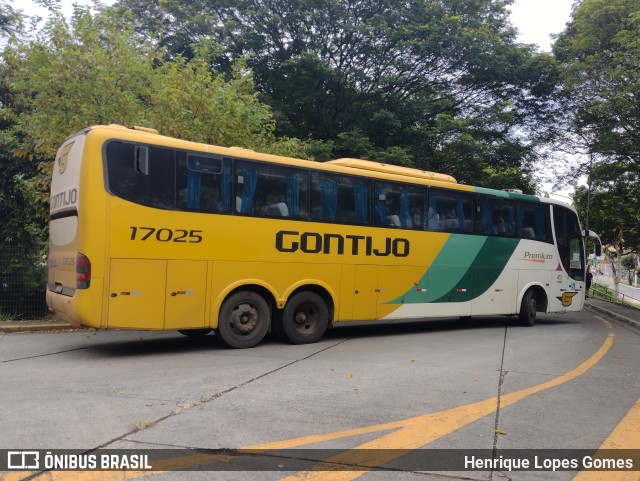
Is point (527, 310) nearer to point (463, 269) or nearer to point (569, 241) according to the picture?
point (569, 241)

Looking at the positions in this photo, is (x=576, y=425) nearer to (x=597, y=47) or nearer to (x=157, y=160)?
(x=157, y=160)

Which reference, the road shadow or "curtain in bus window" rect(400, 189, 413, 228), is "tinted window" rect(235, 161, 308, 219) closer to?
the road shadow

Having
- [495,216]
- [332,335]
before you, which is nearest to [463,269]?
[495,216]

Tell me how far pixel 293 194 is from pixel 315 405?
16.7ft

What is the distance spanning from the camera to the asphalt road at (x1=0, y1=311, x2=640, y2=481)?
168 inches

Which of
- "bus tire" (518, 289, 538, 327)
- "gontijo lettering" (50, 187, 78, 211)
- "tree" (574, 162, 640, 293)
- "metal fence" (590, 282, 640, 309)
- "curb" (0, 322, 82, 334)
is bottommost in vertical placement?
"metal fence" (590, 282, 640, 309)

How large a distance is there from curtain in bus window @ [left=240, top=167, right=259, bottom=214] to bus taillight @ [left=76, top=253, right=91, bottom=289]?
8.45 feet

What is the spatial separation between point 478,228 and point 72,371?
9.21 metres

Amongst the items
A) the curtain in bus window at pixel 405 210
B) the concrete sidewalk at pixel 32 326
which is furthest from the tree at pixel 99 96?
the curtain in bus window at pixel 405 210

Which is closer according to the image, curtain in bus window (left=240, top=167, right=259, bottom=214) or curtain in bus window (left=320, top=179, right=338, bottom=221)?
curtain in bus window (left=240, top=167, right=259, bottom=214)

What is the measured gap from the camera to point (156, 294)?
860 cm

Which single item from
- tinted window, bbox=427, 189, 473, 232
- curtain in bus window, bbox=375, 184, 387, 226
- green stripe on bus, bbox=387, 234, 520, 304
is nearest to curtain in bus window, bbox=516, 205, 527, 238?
green stripe on bus, bbox=387, 234, 520, 304

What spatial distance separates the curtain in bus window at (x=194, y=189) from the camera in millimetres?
8977

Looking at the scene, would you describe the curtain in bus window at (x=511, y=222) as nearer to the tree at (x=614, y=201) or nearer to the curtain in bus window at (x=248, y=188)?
the curtain in bus window at (x=248, y=188)
